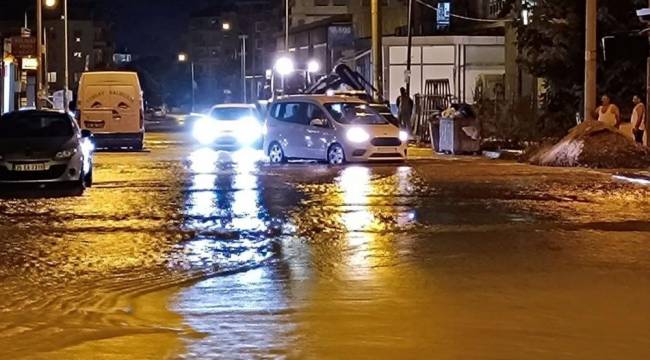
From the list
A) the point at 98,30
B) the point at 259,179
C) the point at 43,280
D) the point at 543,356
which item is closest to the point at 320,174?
the point at 259,179

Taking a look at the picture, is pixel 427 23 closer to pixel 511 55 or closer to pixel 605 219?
pixel 511 55

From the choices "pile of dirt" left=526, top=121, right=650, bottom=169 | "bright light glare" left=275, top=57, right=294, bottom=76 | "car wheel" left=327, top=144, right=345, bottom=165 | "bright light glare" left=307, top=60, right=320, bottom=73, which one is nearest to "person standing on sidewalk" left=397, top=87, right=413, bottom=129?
"car wheel" left=327, top=144, right=345, bottom=165

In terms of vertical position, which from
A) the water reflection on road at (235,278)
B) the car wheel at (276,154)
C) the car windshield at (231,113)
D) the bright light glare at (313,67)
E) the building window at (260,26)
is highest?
the building window at (260,26)

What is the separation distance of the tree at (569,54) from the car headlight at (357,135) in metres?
8.14

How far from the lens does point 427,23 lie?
62.4 metres

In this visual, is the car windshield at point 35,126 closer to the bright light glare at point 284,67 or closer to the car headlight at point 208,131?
the car headlight at point 208,131

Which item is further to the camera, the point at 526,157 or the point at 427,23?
the point at 427,23

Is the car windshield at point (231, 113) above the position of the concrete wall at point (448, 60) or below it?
below

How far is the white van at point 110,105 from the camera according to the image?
3391 centimetres

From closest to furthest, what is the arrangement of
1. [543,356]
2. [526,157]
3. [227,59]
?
[543,356] → [526,157] → [227,59]

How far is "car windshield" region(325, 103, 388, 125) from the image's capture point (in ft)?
91.1

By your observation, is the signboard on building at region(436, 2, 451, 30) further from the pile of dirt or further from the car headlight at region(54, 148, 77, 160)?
→ the car headlight at region(54, 148, 77, 160)

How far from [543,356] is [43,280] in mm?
5123

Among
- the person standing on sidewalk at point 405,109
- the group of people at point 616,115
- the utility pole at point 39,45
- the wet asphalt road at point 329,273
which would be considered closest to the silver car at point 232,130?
the person standing on sidewalk at point 405,109
